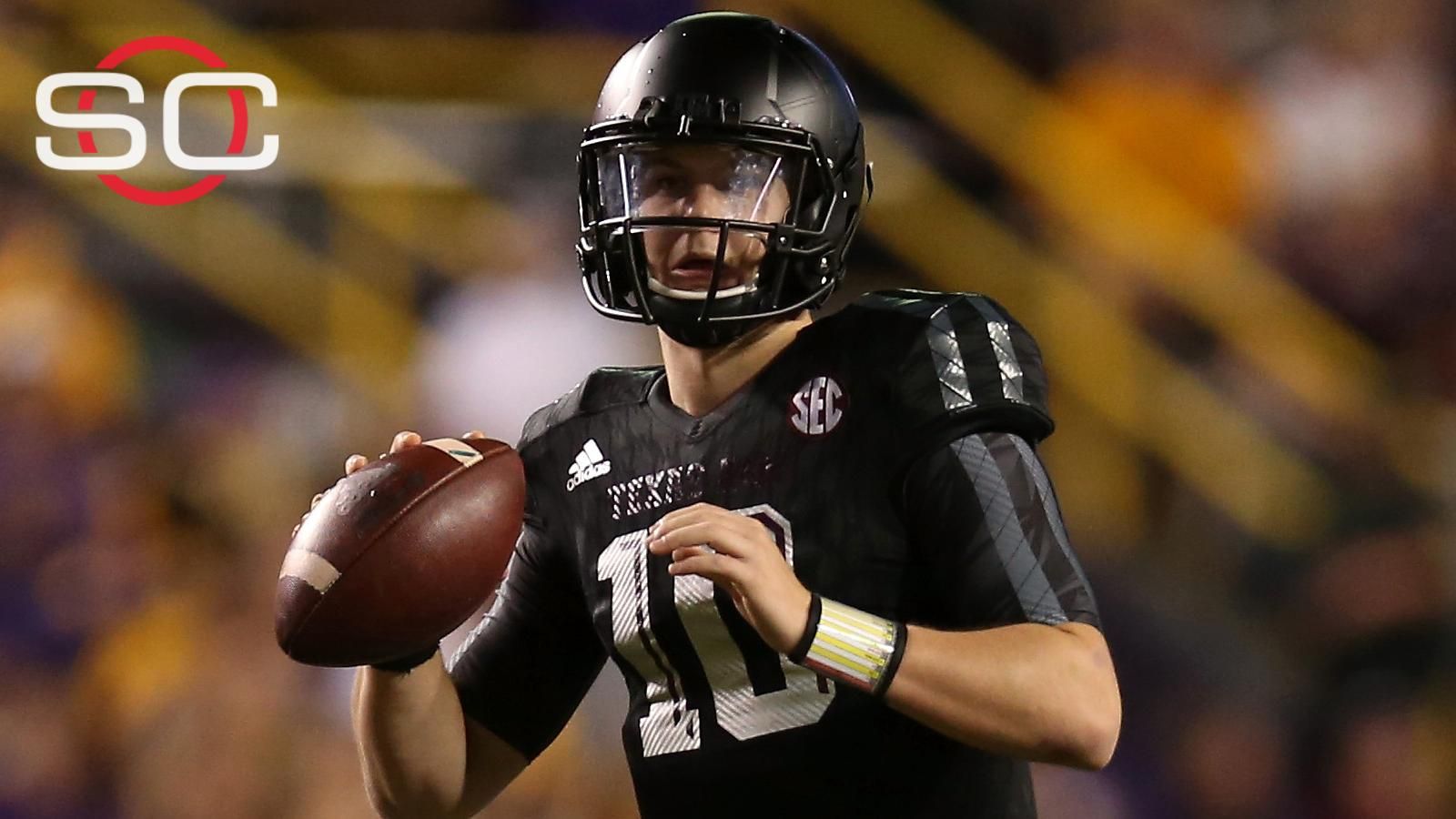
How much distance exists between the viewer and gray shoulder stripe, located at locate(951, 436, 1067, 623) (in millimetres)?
1500

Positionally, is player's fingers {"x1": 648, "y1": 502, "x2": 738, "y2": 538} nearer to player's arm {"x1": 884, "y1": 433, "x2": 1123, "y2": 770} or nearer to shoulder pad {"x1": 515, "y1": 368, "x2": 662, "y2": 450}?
player's arm {"x1": 884, "y1": 433, "x2": 1123, "y2": 770}

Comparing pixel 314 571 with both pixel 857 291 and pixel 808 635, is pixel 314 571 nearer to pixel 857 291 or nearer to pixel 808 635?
pixel 808 635

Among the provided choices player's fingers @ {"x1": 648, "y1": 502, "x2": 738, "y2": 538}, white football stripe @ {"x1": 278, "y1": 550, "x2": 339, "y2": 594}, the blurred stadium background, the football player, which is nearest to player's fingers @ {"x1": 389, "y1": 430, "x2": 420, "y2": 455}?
the football player

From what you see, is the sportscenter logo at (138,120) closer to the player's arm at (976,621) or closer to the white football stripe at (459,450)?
the white football stripe at (459,450)

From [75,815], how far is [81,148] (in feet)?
5.15

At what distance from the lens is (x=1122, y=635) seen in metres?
3.61

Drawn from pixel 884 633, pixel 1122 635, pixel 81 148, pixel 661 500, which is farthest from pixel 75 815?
pixel 884 633

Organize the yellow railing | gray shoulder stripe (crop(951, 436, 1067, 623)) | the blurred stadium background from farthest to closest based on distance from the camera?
the yellow railing → the blurred stadium background → gray shoulder stripe (crop(951, 436, 1067, 623))

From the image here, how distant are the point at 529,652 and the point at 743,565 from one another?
1.98 feet

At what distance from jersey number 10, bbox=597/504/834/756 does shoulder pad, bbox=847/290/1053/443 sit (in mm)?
177

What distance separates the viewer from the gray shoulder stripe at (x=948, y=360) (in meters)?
1.58

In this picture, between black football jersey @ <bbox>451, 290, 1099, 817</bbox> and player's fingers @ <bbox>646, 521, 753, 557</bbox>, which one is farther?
black football jersey @ <bbox>451, 290, 1099, 817</bbox>

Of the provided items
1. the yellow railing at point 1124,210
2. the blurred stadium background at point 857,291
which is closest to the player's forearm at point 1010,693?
the blurred stadium background at point 857,291

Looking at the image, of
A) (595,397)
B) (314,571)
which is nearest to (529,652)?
(595,397)
